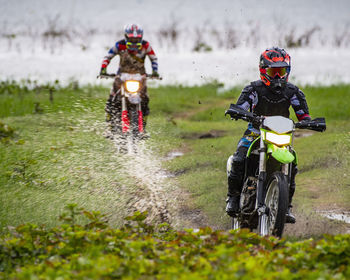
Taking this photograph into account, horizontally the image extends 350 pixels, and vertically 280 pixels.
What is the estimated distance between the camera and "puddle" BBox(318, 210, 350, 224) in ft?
23.7

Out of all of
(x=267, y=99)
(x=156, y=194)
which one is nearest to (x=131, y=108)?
(x=156, y=194)

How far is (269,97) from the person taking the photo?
642 centimetres

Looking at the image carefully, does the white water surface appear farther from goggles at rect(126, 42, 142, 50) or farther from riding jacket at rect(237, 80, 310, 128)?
riding jacket at rect(237, 80, 310, 128)

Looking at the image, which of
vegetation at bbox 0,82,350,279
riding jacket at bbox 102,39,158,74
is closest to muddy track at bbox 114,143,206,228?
vegetation at bbox 0,82,350,279

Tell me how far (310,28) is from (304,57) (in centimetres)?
613

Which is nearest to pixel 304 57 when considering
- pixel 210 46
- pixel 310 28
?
pixel 210 46

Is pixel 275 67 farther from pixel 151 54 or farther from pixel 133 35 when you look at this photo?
pixel 151 54

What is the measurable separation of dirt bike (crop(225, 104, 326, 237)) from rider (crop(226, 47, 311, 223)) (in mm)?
140

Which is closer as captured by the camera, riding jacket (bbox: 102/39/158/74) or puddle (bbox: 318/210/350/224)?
puddle (bbox: 318/210/350/224)

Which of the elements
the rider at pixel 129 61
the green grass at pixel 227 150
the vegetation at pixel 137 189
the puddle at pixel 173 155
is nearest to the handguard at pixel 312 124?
the vegetation at pixel 137 189

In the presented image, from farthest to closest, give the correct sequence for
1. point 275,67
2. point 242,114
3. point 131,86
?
point 131,86 < point 275,67 < point 242,114

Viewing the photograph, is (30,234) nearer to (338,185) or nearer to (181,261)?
(181,261)

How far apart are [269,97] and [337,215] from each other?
76.7 inches

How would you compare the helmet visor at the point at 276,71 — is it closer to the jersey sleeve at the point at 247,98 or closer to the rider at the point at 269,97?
the rider at the point at 269,97
